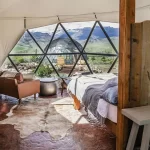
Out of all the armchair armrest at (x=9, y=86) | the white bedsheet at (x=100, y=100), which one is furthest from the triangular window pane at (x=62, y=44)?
the white bedsheet at (x=100, y=100)

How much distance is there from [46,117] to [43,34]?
3.27m

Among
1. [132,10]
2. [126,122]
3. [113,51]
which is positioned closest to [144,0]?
[132,10]

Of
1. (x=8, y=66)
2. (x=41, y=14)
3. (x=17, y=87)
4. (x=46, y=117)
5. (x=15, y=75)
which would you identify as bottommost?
(x=46, y=117)

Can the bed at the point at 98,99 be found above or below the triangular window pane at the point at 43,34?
below

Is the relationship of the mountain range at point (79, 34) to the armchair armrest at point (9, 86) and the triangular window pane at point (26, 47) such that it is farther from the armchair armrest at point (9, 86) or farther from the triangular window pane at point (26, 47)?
the armchair armrest at point (9, 86)

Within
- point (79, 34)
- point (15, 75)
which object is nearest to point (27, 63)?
point (15, 75)

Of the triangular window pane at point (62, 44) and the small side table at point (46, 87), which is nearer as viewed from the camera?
the small side table at point (46, 87)

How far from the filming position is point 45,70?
6.66m

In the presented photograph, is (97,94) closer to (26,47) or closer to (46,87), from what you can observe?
(46,87)

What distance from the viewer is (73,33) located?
656 centimetres

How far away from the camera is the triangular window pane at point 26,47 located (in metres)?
6.64

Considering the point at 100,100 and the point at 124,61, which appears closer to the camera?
the point at 124,61

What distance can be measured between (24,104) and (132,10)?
11.6 feet

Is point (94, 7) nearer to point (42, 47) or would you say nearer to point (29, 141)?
point (42, 47)
